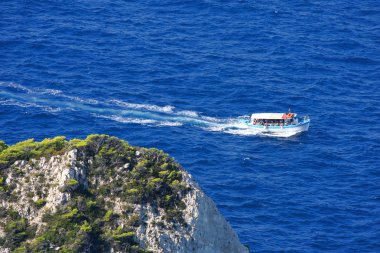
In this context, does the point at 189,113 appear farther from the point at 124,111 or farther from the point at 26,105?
the point at 26,105

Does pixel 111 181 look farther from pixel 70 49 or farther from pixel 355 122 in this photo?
pixel 70 49

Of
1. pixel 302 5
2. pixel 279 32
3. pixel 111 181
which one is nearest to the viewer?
pixel 111 181

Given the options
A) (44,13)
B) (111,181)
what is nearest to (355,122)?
(44,13)

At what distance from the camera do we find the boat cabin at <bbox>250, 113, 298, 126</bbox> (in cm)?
15338

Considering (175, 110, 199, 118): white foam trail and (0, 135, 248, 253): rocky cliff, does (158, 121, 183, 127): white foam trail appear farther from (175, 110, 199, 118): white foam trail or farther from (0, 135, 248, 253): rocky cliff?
(0, 135, 248, 253): rocky cliff

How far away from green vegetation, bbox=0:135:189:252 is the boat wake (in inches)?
3293

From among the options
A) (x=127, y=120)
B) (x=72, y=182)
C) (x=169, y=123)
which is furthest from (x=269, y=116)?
(x=72, y=182)

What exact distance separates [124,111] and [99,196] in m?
90.1

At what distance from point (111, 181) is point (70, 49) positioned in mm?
113152

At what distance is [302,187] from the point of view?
432 feet

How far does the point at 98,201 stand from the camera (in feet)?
209

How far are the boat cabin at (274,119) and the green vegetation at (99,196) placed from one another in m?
86.3

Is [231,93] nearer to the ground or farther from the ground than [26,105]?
farther from the ground

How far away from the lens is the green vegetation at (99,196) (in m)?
61.2
